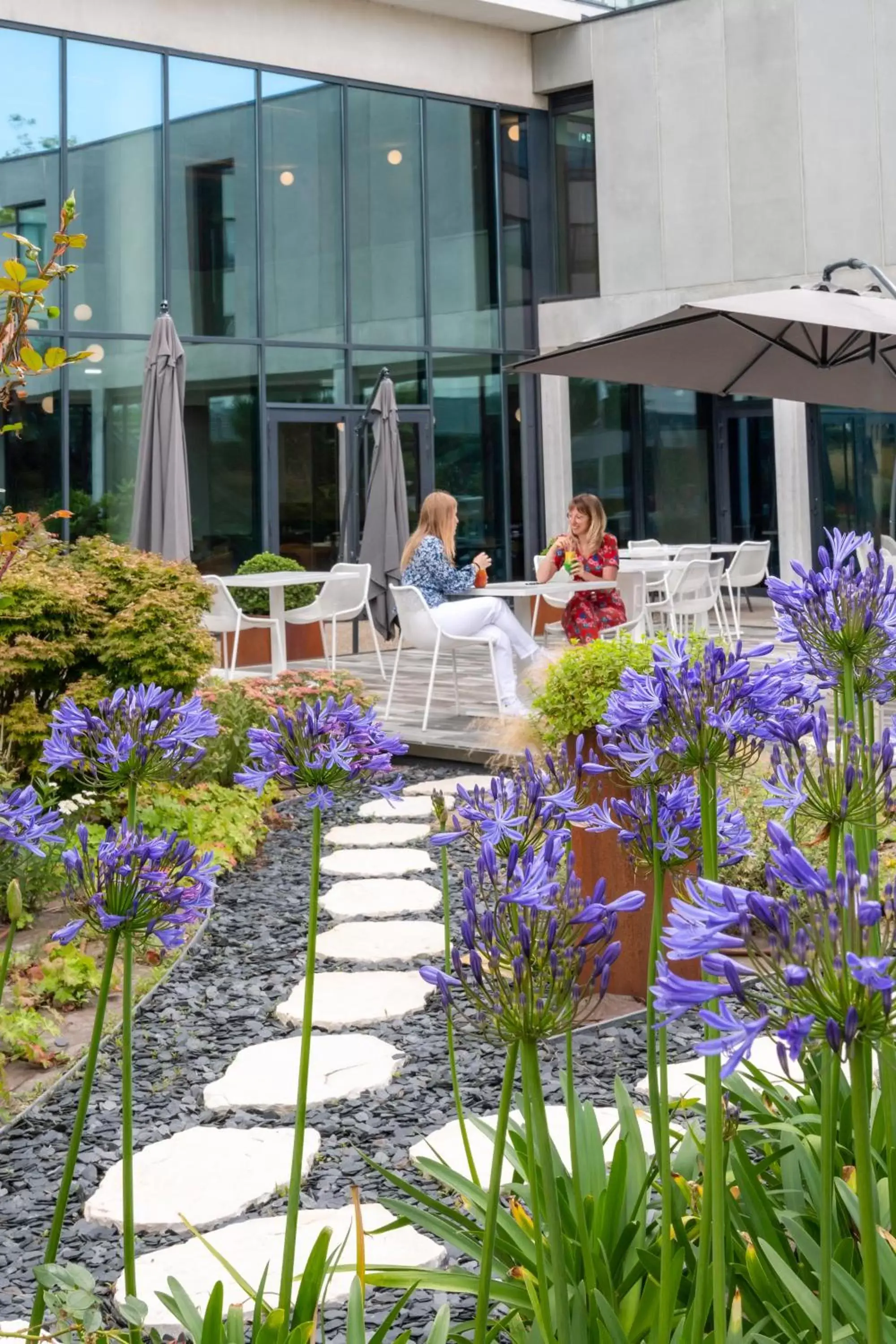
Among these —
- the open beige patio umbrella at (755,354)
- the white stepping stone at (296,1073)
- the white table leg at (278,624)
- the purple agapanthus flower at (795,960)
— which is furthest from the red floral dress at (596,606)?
the purple agapanthus flower at (795,960)

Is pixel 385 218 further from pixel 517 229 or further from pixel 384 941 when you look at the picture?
pixel 384 941

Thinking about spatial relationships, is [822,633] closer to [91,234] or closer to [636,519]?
[91,234]

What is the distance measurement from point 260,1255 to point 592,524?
696 cm

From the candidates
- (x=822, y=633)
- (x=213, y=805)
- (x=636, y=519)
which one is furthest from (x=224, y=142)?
(x=822, y=633)

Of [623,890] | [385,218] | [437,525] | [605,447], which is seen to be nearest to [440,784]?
[437,525]

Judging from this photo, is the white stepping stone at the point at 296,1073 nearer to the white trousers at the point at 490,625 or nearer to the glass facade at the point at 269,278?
the white trousers at the point at 490,625

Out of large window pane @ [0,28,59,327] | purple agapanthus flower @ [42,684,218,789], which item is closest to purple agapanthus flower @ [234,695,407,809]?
purple agapanthus flower @ [42,684,218,789]

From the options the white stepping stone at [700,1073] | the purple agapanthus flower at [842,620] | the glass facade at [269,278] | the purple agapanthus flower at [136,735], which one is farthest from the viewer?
the glass facade at [269,278]

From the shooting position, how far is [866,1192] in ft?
2.84

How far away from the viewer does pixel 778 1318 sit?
1.48 meters

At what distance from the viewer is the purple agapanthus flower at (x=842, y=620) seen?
1633mm

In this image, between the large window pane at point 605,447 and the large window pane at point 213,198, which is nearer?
the large window pane at point 213,198

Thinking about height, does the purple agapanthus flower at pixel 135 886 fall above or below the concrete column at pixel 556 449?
below

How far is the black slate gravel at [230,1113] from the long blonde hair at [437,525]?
465cm
